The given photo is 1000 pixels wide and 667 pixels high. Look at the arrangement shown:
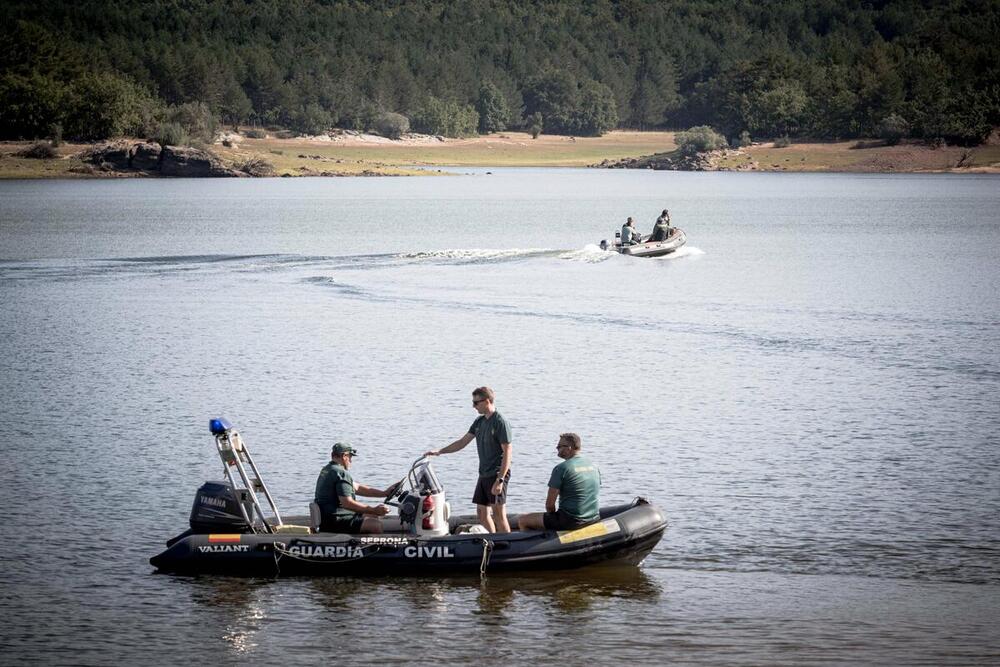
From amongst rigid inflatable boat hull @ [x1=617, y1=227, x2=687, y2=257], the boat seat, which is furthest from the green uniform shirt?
rigid inflatable boat hull @ [x1=617, y1=227, x2=687, y2=257]

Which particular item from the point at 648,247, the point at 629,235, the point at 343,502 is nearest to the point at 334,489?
the point at 343,502

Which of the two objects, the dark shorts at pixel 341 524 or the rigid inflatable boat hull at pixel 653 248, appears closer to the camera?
the dark shorts at pixel 341 524

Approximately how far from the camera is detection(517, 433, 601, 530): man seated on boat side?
16.7 meters

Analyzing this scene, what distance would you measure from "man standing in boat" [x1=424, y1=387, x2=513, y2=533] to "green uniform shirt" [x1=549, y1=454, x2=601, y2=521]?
0.66 meters

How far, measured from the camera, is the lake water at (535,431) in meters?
15.6

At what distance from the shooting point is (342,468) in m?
17.0

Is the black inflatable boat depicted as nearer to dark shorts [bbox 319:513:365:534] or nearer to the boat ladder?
the boat ladder

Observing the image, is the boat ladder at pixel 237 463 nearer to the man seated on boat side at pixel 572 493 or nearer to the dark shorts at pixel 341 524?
the dark shorts at pixel 341 524

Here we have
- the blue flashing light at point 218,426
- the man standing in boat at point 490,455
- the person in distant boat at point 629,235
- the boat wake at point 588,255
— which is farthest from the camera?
the boat wake at point 588,255

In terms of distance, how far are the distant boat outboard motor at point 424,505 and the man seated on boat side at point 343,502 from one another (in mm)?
332

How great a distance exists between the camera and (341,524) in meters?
17.4

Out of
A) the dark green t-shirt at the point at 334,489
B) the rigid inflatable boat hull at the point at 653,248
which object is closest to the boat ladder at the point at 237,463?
the dark green t-shirt at the point at 334,489

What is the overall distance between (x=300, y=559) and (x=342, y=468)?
1292mm

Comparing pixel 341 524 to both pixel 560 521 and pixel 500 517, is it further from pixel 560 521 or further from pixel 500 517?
pixel 560 521
